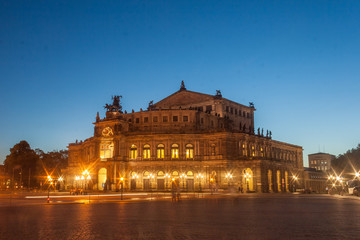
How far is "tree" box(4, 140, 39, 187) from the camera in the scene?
113 meters

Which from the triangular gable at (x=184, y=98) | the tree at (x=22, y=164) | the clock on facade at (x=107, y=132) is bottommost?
the tree at (x=22, y=164)

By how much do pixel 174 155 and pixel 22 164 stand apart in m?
57.0

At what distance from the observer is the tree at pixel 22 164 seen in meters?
113

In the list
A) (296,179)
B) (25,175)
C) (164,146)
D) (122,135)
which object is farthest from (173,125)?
(25,175)

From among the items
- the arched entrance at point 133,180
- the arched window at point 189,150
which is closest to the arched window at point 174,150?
the arched window at point 189,150

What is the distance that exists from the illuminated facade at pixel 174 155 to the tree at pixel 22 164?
1373 inches

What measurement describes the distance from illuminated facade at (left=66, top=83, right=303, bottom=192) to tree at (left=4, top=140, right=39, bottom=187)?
34871 millimetres

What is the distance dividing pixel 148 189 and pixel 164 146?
10429 millimetres

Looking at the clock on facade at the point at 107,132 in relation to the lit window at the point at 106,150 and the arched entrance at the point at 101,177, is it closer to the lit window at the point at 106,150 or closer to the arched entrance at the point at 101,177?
the lit window at the point at 106,150

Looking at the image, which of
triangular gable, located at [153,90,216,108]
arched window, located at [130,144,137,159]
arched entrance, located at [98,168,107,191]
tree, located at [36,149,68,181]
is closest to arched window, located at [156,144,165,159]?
arched window, located at [130,144,137,159]

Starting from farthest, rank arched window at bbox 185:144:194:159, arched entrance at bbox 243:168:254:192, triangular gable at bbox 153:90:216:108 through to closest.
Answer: triangular gable at bbox 153:90:216:108 → arched window at bbox 185:144:194:159 → arched entrance at bbox 243:168:254:192

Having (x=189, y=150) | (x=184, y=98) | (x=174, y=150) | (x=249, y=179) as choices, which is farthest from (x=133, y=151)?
(x=249, y=179)

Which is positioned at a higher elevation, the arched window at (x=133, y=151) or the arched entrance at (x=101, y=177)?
the arched window at (x=133, y=151)

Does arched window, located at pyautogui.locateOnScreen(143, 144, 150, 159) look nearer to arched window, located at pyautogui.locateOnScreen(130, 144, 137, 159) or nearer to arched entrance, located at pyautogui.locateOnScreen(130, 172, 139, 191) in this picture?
arched window, located at pyautogui.locateOnScreen(130, 144, 137, 159)
